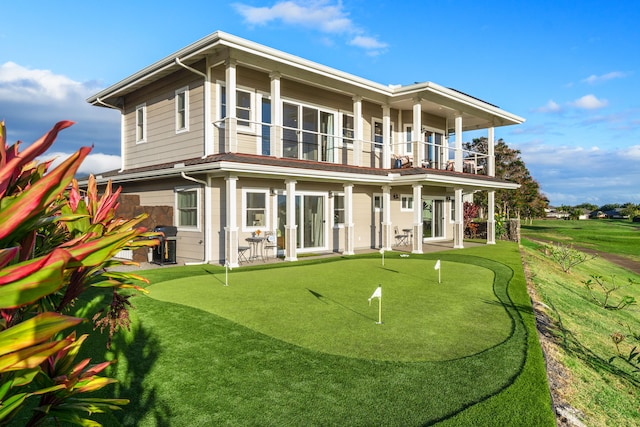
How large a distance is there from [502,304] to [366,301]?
9.52 ft

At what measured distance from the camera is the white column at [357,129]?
56.5 feet

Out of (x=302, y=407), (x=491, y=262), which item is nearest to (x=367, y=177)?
(x=491, y=262)

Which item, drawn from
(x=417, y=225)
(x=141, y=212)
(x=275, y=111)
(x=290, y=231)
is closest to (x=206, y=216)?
(x=290, y=231)

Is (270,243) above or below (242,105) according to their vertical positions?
below

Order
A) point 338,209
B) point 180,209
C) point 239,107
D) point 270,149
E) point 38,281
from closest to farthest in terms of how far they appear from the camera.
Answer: point 38,281 < point 239,107 < point 270,149 < point 180,209 < point 338,209

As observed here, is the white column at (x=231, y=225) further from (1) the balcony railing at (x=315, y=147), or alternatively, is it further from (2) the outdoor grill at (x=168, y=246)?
(2) the outdoor grill at (x=168, y=246)

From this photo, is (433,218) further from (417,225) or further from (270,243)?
(270,243)

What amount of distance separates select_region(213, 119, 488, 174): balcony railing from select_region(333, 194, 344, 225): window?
64.5 inches

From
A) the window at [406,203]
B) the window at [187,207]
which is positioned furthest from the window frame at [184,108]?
the window at [406,203]

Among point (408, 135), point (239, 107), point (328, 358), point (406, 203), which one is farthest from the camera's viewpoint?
point (406, 203)

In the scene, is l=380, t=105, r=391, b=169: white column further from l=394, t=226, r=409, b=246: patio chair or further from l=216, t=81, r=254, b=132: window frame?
l=216, t=81, r=254, b=132: window frame

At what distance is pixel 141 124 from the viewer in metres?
18.3

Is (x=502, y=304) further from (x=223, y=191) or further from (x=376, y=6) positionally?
(x=376, y=6)

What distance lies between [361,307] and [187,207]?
9.60m
